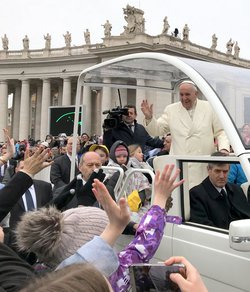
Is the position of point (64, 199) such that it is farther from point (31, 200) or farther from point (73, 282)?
point (73, 282)

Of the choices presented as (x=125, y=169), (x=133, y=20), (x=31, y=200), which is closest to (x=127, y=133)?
(x=125, y=169)

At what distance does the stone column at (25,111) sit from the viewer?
65.4 metres

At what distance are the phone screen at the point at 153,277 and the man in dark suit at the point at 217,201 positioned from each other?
2149mm

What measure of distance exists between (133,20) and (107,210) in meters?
55.3

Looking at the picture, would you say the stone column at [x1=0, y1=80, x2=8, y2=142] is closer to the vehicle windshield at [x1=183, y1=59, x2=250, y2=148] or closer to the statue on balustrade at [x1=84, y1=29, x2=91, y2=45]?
the statue on balustrade at [x1=84, y1=29, x2=91, y2=45]

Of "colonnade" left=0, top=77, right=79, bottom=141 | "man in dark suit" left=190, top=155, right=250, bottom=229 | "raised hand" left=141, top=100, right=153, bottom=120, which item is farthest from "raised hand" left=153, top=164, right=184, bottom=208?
"colonnade" left=0, top=77, right=79, bottom=141

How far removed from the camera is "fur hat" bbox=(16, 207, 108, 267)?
2.38 metres

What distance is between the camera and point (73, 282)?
4.08 feet

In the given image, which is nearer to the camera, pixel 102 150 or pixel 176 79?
pixel 176 79

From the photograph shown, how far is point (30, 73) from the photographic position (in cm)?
6562

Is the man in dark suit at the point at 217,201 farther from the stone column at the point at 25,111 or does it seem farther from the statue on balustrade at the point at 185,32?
the stone column at the point at 25,111

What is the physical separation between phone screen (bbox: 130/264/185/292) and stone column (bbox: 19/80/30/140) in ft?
213

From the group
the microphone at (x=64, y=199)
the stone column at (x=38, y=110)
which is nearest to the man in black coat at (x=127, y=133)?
the microphone at (x=64, y=199)

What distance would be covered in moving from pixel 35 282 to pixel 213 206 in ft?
9.36
